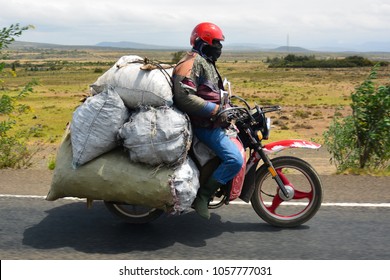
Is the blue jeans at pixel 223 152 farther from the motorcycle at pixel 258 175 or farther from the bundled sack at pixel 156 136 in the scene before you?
the bundled sack at pixel 156 136

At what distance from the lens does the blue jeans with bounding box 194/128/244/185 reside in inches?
204

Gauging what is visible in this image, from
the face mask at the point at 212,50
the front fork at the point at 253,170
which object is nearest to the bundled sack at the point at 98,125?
→ the face mask at the point at 212,50

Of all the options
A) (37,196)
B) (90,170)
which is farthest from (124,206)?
(37,196)

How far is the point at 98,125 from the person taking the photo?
197 inches

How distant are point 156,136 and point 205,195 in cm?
85

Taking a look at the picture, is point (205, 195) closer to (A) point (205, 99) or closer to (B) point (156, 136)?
(B) point (156, 136)

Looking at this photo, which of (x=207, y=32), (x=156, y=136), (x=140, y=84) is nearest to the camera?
(x=156, y=136)

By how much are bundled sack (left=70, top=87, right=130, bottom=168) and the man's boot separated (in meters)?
1.02

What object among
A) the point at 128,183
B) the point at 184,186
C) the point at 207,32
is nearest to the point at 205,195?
the point at 184,186

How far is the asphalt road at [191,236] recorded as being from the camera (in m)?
4.84

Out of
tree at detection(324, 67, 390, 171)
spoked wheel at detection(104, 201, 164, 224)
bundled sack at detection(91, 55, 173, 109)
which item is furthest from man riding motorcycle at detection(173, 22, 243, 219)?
tree at detection(324, 67, 390, 171)

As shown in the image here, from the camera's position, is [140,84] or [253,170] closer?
[140,84]
